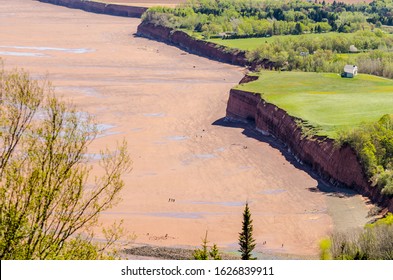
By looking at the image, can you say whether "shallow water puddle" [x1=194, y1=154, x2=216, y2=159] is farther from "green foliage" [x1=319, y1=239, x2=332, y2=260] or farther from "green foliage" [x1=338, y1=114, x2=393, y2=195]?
"green foliage" [x1=319, y1=239, x2=332, y2=260]

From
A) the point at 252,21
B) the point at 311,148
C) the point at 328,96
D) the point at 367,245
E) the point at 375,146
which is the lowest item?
the point at 311,148

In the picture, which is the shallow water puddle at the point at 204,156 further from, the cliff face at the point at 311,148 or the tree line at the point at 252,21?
the tree line at the point at 252,21

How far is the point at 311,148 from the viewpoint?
60250 millimetres

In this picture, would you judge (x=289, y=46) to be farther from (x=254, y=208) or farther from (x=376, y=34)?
(x=254, y=208)

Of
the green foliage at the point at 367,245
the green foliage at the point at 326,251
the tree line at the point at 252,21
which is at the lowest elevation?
the green foliage at the point at 326,251

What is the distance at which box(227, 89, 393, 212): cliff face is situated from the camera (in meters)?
53.3

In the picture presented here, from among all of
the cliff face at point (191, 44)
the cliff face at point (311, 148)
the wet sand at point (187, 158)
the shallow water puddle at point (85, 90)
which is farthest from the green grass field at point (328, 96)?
the cliff face at point (191, 44)

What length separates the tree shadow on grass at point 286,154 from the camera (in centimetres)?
5350

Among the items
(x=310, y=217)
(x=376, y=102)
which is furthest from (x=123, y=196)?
(x=376, y=102)

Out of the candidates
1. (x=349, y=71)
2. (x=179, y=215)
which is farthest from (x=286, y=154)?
(x=349, y=71)

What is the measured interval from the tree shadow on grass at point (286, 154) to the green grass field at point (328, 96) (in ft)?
10.0

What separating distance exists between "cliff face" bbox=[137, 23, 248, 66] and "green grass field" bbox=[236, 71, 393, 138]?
29901 millimetres

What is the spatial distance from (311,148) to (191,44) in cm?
8248

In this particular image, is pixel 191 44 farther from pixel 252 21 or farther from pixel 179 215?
pixel 179 215
